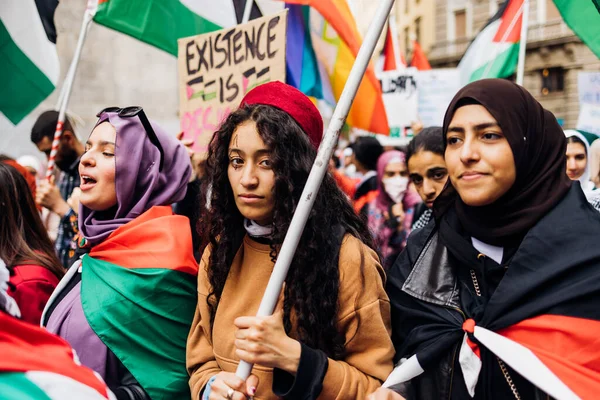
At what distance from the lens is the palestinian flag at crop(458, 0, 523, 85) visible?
621cm

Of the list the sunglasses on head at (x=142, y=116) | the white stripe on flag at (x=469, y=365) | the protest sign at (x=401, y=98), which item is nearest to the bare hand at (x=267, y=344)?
the white stripe on flag at (x=469, y=365)

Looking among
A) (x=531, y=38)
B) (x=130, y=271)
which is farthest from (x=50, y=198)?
(x=531, y=38)

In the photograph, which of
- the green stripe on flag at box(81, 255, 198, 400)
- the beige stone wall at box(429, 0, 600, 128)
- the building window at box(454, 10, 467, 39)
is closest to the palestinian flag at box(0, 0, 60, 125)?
the green stripe on flag at box(81, 255, 198, 400)

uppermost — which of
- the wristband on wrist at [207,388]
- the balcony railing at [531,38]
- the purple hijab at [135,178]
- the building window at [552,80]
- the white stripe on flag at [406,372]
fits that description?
the balcony railing at [531,38]

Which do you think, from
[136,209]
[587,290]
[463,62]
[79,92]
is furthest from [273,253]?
[79,92]

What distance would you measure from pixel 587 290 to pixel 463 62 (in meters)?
5.74

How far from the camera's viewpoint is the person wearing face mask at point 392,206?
507 cm

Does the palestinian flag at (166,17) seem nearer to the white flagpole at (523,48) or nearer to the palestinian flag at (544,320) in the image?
the white flagpole at (523,48)

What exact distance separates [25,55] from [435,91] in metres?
4.67

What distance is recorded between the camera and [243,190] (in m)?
2.20

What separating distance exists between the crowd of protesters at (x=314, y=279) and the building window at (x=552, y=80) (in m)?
29.1

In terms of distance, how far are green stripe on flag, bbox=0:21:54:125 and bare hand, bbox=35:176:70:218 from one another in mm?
464

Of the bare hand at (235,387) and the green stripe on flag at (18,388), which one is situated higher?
the green stripe on flag at (18,388)

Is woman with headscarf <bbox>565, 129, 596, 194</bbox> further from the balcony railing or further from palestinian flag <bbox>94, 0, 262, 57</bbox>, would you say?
the balcony railing
